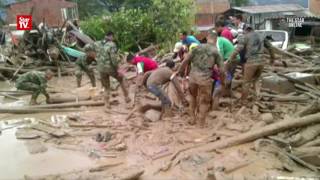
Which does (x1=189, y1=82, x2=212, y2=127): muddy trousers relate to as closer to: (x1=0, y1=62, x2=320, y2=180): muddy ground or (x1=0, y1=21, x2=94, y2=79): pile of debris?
(x1=0, y1=62, x2=320, y2=180): muddy ground

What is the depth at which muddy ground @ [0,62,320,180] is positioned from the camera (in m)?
7.23

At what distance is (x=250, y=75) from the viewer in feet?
32.8

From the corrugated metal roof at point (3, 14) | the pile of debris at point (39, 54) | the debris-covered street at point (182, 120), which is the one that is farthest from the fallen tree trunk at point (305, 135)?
the corrugated metal roof at point (3, 14)

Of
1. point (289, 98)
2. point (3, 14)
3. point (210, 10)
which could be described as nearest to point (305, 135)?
point (289, 98)

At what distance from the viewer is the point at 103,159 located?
8.09 m

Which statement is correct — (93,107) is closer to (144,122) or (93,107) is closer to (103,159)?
(144,122)

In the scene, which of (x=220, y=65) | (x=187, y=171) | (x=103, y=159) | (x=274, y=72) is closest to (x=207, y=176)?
(x=187, y=171)

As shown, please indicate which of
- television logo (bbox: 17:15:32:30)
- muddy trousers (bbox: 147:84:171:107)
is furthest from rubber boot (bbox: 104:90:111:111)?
television logo (bbox: 17:15:32:30)

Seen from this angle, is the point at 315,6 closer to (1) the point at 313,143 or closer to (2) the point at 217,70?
(2) the point at 217,70

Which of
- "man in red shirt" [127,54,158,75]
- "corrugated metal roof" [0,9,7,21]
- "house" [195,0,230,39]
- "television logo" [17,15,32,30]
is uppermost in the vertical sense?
"television logo" [17,15,32,30]

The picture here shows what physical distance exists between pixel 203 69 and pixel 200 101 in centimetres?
69

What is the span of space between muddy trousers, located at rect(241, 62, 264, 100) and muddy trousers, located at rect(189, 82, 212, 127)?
1302 mm

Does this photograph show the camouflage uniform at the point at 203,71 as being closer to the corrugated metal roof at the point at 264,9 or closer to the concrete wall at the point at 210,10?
the corrugated metal roof at the point at 264,9

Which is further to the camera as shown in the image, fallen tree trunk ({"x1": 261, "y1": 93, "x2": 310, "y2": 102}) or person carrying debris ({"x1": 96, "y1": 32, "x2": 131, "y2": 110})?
person carrying debris ({"x1": 96, "y1": 32, "x2": 131, "y2": 110})
